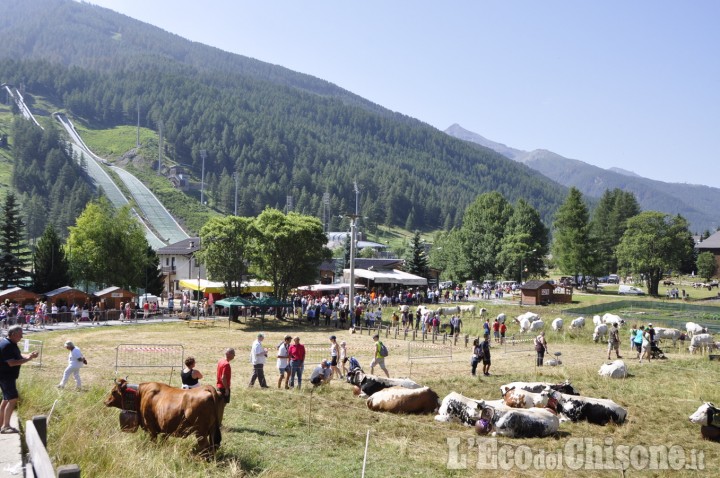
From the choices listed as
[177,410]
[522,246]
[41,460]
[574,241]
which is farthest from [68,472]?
[574,241]

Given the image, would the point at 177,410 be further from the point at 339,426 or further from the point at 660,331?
the point at 660,331

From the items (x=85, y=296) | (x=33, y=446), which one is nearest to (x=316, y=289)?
(x=85, y=296)

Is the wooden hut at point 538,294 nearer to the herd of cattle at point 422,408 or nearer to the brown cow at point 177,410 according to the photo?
the herd of cattle at point 422,408

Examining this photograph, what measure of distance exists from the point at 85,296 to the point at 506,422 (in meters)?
36.6

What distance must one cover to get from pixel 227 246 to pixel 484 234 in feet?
138

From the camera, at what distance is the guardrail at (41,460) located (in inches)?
195

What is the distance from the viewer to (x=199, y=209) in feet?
530

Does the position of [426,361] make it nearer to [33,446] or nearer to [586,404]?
[586,404]

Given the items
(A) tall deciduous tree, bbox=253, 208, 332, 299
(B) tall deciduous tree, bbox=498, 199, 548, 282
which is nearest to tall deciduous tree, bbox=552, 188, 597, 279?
(B) tall deciduous tree, bbox=498, 199, 548, 282

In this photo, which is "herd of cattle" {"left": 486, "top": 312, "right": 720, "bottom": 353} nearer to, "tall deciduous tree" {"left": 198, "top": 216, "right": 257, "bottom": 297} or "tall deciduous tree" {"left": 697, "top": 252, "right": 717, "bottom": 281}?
"tall deciduous tree" {"left": 198, "top": 216, "right": 257, "bottom": 297}

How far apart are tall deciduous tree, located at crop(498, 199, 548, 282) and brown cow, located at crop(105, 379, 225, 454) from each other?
6557cm

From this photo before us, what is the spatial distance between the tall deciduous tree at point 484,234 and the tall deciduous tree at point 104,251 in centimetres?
3950

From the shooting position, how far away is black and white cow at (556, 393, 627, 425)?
13875mm

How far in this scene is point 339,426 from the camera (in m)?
12.8
